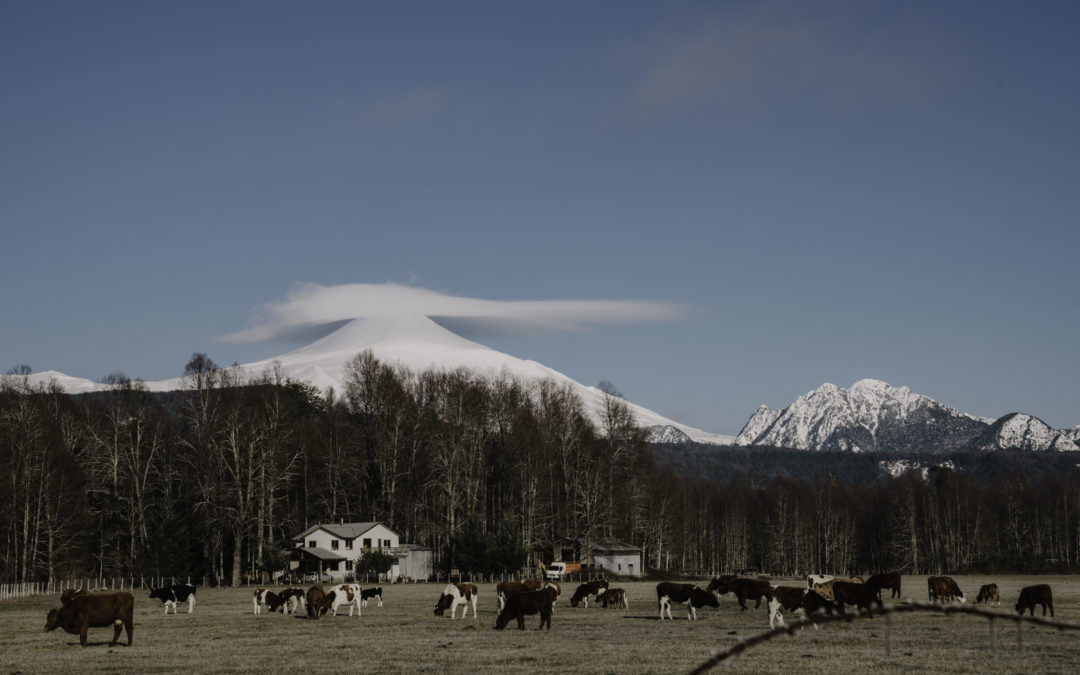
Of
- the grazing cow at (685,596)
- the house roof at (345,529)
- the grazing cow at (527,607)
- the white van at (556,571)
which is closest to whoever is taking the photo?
the grazing cow at (527,607)

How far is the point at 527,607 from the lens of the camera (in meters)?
29.8

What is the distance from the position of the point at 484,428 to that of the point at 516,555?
19.1 metres

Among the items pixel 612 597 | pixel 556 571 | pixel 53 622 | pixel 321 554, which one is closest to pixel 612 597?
pixel 612 597

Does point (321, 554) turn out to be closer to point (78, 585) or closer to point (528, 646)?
point (78, 585)

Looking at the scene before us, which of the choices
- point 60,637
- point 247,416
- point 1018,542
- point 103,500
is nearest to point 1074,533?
point 1018,542

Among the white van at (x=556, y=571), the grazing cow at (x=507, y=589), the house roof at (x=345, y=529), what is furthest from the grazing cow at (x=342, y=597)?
the house roof at (x=345, y=529)

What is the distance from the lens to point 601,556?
93.2 meters

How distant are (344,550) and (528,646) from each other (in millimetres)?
61808

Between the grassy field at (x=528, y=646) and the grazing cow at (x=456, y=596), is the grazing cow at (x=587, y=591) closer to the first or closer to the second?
the grassy field at (x=528, y=646)

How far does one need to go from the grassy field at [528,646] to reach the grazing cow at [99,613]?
0.54 meters

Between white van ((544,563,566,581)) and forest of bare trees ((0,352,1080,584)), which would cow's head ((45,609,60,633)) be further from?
white van ((544,563,566,581))

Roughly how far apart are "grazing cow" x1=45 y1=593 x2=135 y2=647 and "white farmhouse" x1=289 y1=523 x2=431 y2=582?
55.9 meters

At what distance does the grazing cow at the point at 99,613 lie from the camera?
26.5 metres

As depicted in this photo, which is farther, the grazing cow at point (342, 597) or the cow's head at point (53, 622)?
the grazing cow at point (342, 597)
